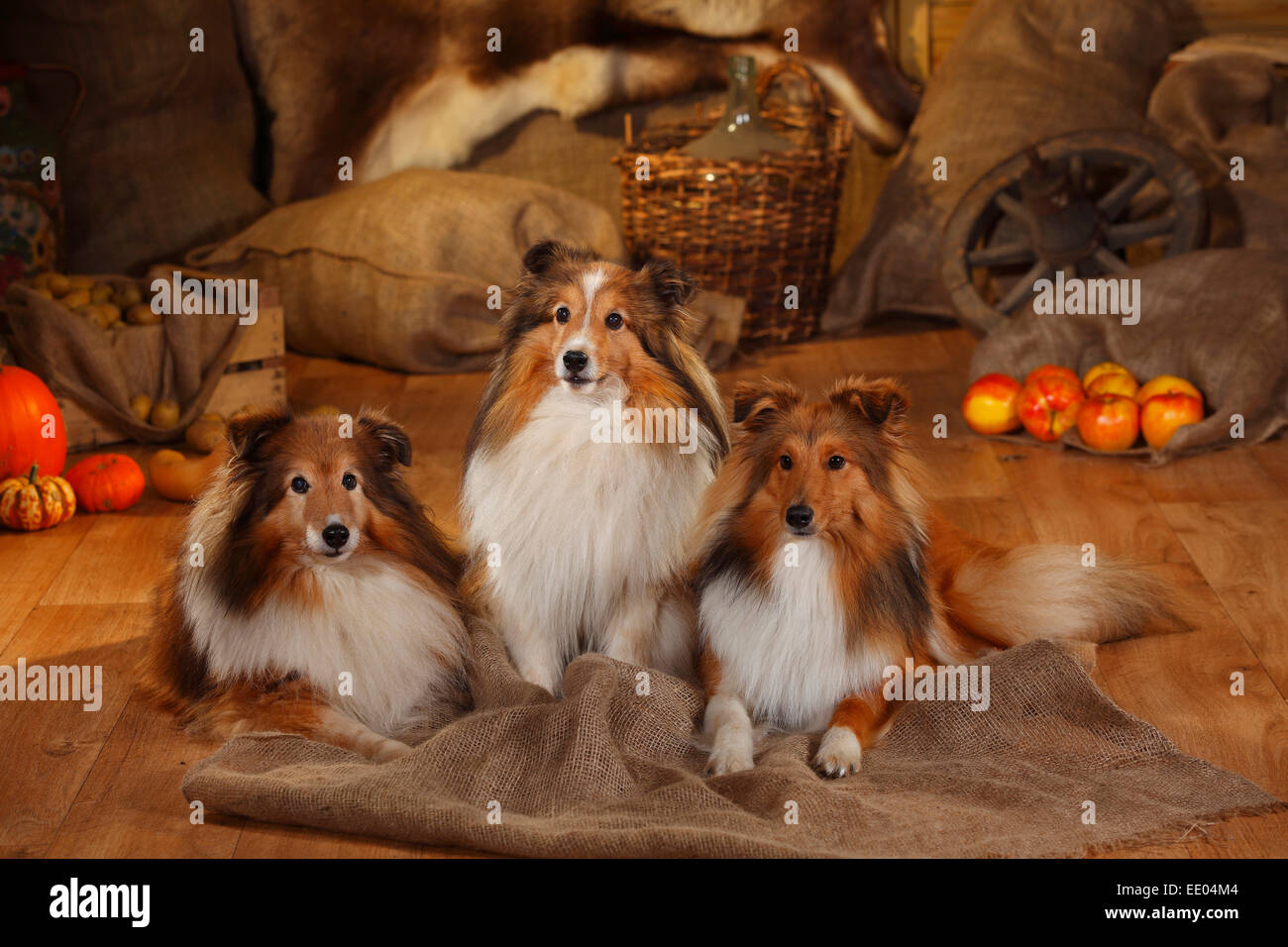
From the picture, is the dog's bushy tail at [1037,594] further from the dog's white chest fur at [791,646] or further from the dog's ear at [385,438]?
the dog's ear at [385,438]

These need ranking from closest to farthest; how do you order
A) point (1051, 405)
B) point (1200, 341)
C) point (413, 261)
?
point (1200, 341) < point (1051, 405) < point (413, 261)

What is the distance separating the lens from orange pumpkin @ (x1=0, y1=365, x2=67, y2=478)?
455cm

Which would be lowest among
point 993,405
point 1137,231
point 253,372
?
point 993,405

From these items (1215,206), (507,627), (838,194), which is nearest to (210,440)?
(507,627)

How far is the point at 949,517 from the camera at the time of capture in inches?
175

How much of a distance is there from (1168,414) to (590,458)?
8.38 ft

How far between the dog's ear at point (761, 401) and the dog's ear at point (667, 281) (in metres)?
0.29

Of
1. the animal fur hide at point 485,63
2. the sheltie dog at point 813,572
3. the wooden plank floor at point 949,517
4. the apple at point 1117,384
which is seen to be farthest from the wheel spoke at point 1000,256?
the sheltie dog at point 813,572

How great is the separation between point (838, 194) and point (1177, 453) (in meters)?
2.19

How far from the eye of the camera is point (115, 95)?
Result: 649cm

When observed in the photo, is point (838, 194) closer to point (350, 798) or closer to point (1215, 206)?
point (1215, 206)

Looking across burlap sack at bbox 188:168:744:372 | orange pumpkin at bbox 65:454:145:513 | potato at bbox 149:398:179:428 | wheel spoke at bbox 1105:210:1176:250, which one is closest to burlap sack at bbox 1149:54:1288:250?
wheel spoke at bbox 1105:210:1176:250

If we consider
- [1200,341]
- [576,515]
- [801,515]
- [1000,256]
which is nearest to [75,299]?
[576,515]

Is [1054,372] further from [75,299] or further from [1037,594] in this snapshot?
[75,299]
